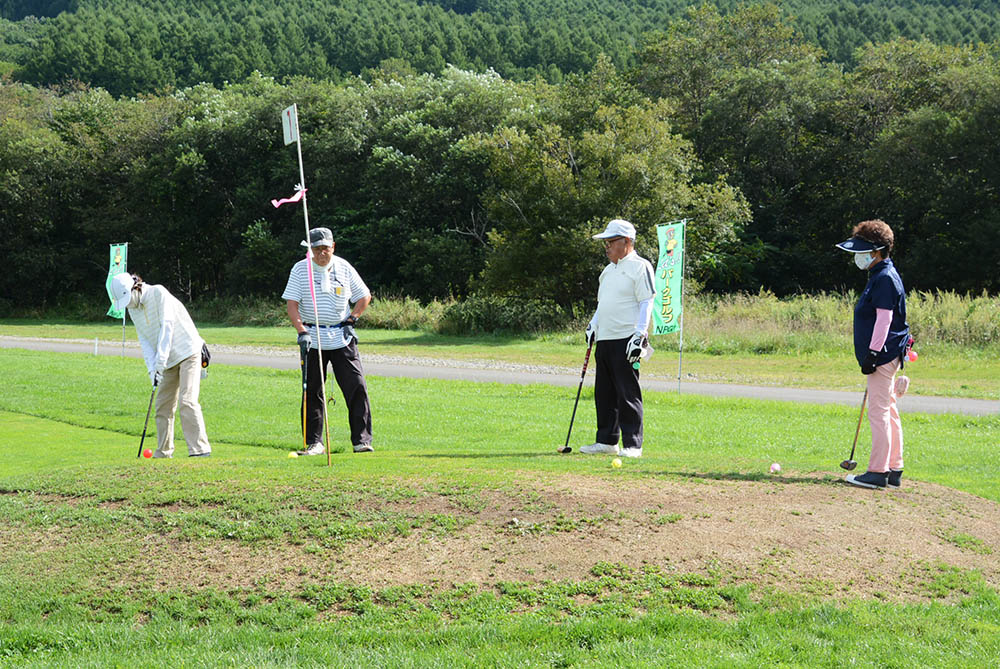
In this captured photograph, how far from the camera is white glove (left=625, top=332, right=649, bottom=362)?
9.30 metres

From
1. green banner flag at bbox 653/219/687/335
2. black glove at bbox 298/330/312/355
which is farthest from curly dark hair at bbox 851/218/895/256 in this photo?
green banner flag at bbox 653/219/687/335

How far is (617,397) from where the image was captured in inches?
380

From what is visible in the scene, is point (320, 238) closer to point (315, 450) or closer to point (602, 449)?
point (315, 450)

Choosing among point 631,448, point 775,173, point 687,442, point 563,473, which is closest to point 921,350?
point 687,442

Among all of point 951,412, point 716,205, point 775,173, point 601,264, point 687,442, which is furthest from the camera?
point 775,173

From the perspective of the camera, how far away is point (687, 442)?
1256 cm

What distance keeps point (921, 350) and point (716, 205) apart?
14587 millimetres

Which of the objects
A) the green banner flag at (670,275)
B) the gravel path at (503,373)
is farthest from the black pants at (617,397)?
the green banner flag at (670,275)

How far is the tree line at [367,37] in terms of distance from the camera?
90.2 metres

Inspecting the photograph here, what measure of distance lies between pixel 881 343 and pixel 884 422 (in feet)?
2.25

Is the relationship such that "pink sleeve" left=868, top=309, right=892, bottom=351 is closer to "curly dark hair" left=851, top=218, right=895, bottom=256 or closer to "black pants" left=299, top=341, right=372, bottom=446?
"curly dark hair" left=851, top=218, right=895, bottom=256

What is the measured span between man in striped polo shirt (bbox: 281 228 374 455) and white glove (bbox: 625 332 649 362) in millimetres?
2904

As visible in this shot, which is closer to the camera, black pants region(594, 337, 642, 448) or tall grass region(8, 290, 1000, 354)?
black pants region(594, 337, 642, 448)

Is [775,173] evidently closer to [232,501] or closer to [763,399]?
[763,399]
